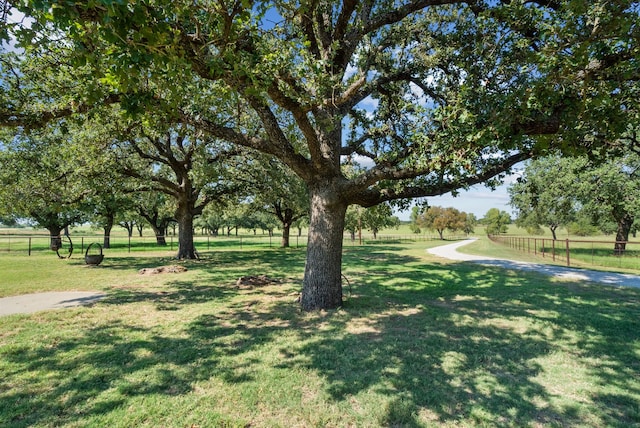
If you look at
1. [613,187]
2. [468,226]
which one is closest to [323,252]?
[613,187]

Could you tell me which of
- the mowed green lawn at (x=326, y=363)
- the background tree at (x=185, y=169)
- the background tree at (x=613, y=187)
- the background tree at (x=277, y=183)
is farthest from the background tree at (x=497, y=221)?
the mowed green lawn at (x=326, y=363)

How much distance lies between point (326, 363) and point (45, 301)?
7.27 meters

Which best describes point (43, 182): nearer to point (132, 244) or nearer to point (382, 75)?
point (382, 75)

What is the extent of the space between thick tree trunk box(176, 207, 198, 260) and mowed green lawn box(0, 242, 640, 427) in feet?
30.1

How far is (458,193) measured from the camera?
22.8 feet

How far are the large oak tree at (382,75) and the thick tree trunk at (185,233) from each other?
963 cm

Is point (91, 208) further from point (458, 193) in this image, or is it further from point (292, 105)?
point (458, 193)

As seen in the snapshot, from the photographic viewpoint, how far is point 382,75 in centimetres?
769

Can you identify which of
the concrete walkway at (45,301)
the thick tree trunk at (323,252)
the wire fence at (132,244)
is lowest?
the wire fence at (132,244)

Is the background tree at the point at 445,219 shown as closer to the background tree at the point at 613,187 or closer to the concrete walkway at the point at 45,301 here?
the background tree at the point at 613,187

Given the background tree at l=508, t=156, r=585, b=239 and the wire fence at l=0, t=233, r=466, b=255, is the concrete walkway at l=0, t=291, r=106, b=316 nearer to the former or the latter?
the wire fence at l=0, t=233, r=466, b=255

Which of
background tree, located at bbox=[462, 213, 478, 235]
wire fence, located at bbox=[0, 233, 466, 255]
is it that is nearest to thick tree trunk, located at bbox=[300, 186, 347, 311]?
wire fence, located at bbox=[0, 233, 466, 255]

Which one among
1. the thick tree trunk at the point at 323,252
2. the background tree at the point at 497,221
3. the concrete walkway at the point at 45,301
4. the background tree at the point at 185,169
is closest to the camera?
the thick tree trunk at the point at 323,252

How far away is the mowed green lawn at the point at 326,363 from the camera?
9.66 feet
